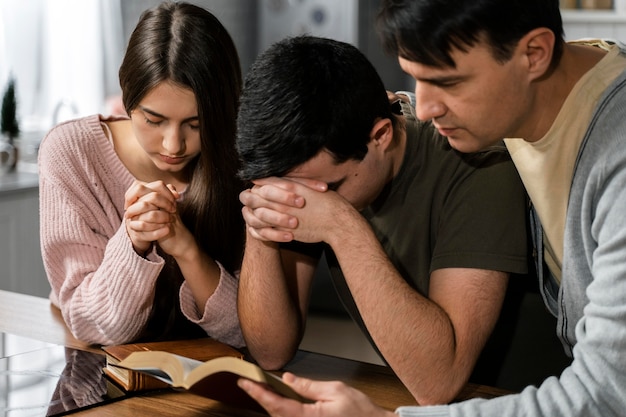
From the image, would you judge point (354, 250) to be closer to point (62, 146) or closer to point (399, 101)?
point (399, 101)

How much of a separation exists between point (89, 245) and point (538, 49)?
3.28 ft

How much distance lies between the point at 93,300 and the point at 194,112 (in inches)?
15.9

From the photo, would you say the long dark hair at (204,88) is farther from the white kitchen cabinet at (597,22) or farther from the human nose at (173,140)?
the white kitchen cabinet at (597,22)

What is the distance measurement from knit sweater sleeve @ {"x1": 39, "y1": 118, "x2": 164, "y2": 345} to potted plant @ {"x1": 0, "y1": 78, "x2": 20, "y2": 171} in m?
2.06

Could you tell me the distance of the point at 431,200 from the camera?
1.68m

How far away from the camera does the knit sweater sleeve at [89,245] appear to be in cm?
177

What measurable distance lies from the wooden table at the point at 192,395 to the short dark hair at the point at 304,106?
1.20ft

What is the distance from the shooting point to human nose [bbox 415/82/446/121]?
138 cm

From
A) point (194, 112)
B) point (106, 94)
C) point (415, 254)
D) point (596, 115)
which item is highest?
point (596, 115)

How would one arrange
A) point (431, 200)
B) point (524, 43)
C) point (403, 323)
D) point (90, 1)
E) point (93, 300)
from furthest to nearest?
1. point (90, 1)
2. point (93, 300)
3. point (431, 200)
4. point (403, 323)
5. point (524, 43)

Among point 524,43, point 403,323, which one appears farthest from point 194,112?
point 524,43

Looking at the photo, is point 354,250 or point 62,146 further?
point 62,146

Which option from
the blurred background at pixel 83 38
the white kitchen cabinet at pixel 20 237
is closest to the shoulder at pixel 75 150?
the white kitchen cabinet at pixel 20 237

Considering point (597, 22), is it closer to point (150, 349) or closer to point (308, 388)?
point (150, 349)
